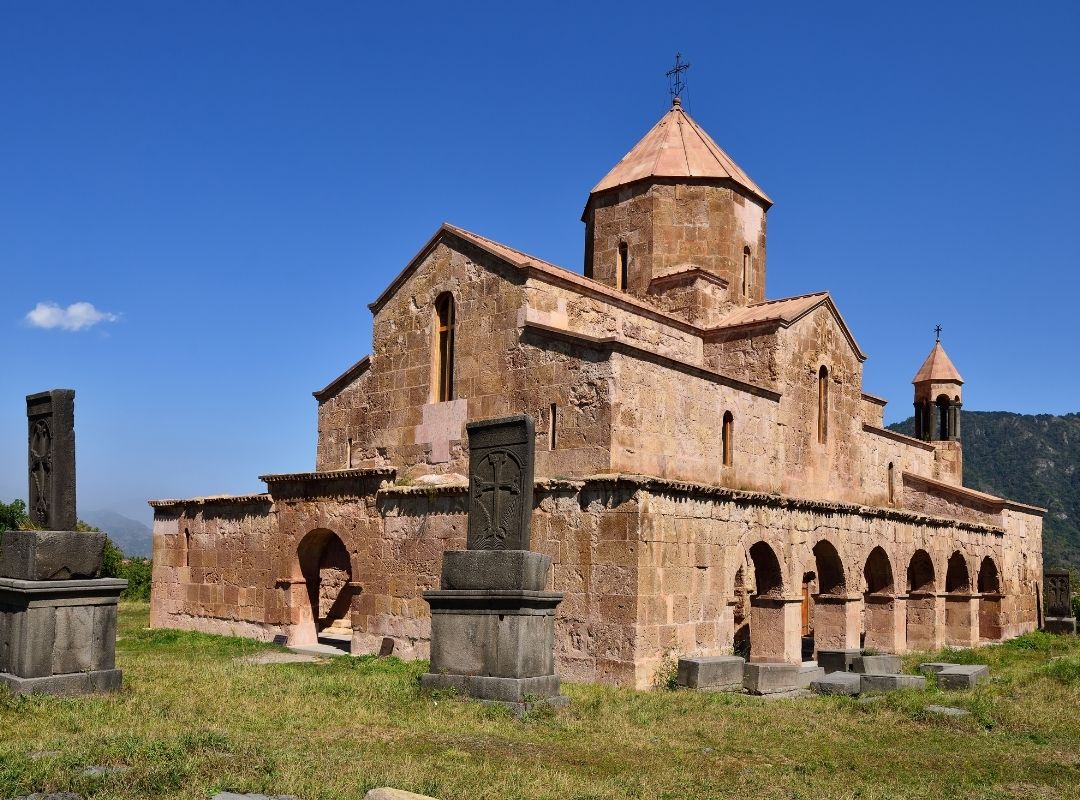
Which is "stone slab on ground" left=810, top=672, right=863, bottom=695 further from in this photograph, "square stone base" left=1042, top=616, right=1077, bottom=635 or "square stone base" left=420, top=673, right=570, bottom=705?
"square stone base" left=1042, top=616, right=1077, bottom=635

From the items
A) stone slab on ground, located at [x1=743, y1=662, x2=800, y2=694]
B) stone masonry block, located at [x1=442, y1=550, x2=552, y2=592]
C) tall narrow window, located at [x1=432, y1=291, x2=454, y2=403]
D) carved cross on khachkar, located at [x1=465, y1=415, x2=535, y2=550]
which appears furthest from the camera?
tall narrow window, located at [x1=432, y1=291, x2=454, y2=403]

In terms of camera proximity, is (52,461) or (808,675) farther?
(808,675)

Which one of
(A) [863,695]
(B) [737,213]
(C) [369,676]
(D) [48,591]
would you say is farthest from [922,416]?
(D) [48,591]

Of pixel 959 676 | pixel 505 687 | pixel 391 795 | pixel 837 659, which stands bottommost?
pixel 837 659

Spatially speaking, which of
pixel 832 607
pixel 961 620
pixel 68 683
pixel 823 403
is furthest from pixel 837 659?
pixel 68 683

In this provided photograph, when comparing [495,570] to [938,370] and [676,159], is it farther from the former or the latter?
[938,370]

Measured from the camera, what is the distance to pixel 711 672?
11094mm

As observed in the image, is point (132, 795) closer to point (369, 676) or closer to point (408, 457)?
point (369, 676)

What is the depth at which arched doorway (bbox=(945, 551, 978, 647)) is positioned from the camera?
1869cm

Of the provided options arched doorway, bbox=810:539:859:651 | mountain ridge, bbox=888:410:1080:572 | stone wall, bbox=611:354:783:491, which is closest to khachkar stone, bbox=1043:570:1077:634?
arched doorway, bbox=810:539:859:651

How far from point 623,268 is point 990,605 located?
10.9 metres

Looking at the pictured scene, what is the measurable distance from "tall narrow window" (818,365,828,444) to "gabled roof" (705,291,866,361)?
3.37 feet

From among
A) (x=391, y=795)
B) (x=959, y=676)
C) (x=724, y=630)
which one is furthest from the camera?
(x=724, y=630)

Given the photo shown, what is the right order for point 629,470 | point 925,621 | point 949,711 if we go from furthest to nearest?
point 925,621, point 629,470, point 949,711
